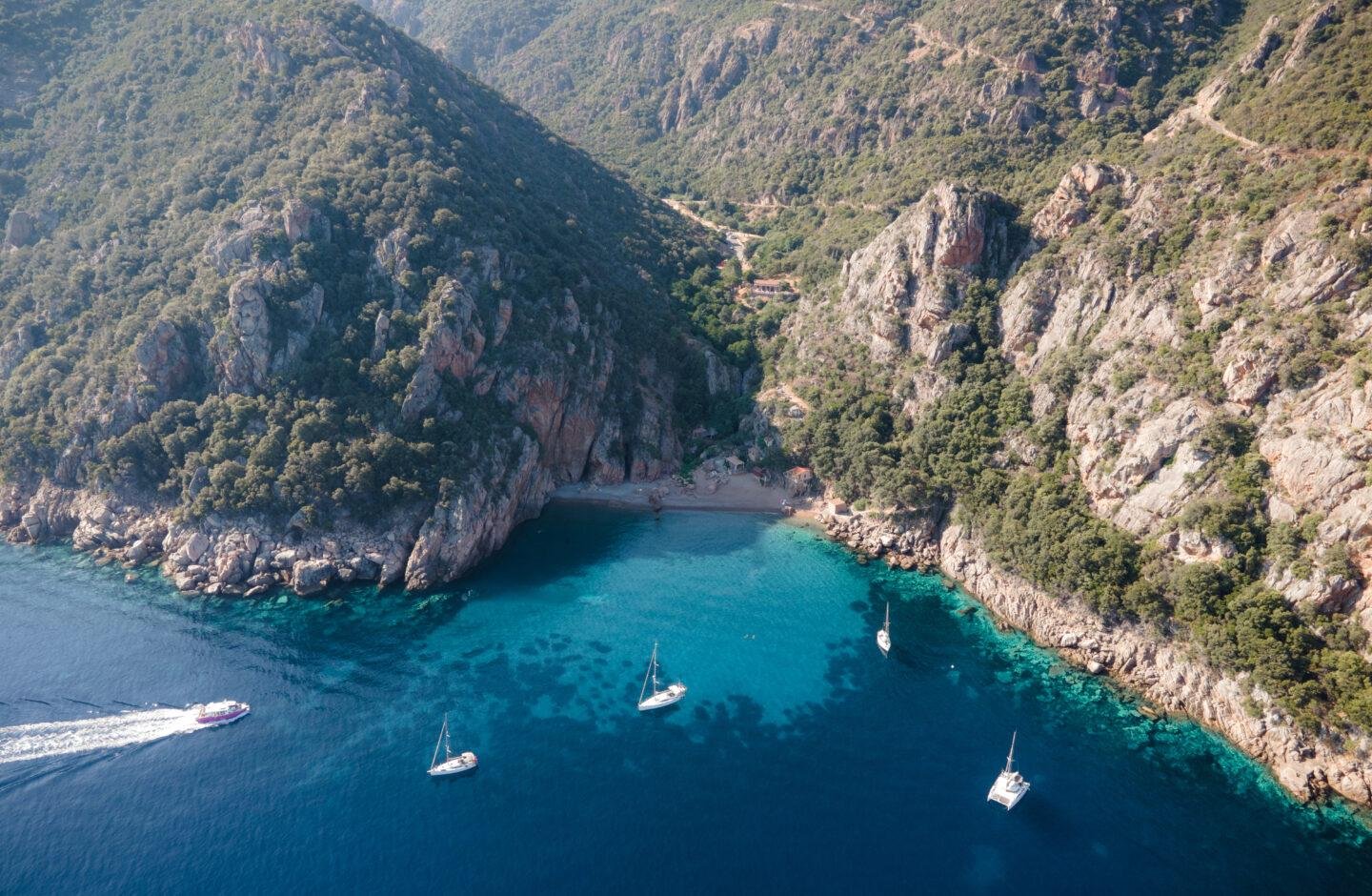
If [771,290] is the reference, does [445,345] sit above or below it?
below

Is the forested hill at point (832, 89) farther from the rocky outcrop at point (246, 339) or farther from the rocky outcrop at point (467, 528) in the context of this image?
the rocky outcrop at point (246, 339)

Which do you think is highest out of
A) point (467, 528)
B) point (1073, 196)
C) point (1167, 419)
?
point (1073, 196)

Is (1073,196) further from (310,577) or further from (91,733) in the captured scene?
(91,733)

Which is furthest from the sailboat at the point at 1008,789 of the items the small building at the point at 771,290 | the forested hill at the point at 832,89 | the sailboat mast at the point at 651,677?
the small building at the point at 771,290

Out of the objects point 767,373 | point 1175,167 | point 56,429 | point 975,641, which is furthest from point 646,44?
point 975,641

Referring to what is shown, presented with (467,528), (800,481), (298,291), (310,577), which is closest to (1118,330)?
(800,481)

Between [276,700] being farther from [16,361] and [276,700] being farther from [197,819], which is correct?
[16,361]

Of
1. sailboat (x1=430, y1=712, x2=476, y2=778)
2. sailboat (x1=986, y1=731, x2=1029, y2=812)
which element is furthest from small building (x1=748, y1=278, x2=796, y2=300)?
sailboat (x1=430, y1=712, x2=476, y2=778)
